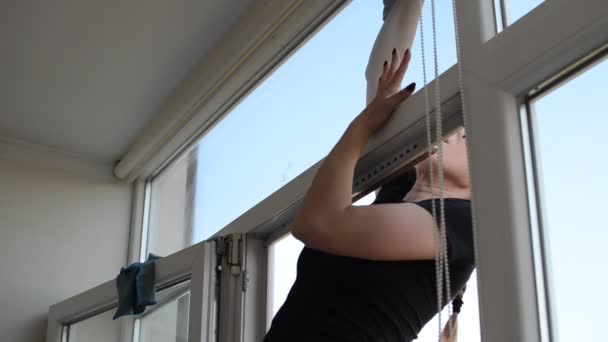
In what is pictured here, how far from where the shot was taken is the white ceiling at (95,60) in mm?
2074

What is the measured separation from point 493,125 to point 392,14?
410 millimetres

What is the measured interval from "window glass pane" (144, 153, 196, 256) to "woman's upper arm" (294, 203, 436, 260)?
1222mm

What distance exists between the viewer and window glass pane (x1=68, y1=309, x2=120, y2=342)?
235 centimetres

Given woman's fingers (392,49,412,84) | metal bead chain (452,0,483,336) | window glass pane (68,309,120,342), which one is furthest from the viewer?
window glass pane (68,309,120,342)

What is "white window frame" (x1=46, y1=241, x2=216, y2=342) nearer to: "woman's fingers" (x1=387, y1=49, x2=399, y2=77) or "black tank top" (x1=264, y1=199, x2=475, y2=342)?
"black tank top" (x1=264, y1=199, x2=475, y2=342)

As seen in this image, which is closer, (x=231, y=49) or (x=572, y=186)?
(x=572, y=186)

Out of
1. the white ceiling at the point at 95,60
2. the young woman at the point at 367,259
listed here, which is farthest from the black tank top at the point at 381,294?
the white ceiling at the point at 95,60

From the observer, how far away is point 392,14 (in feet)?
4.91

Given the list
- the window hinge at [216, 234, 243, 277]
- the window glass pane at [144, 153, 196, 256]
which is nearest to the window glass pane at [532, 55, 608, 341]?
the window hinge at [216, 234, 243, 277]

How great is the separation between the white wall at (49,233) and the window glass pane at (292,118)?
1.64 ft

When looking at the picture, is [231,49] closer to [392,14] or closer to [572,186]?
[392,14]

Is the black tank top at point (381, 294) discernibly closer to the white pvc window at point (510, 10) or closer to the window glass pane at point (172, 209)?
the white pvc window at point (510, 10)

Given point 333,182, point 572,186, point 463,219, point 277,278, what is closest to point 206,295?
point 277,278

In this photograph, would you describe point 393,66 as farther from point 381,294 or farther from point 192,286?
point 192,286
